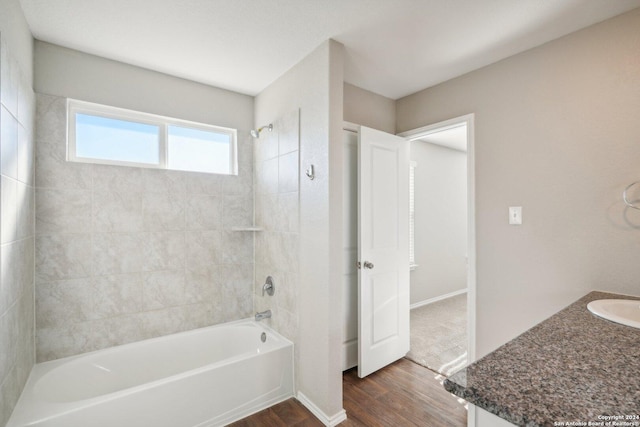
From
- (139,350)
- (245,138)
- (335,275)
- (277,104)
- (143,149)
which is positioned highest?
(277,104)

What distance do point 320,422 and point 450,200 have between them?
4.10 m

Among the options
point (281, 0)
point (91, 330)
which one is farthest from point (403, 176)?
point (91, 330)

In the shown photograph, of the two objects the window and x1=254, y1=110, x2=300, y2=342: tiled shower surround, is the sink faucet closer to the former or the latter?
x1=254, y1=110, x2=300, y2=342: tiled shower surround

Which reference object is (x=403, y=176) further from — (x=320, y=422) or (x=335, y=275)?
(x=320, y=422)

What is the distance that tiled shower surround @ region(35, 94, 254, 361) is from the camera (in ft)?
6.64

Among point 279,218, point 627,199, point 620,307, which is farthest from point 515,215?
point 279,218

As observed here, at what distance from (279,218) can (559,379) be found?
2.05 m

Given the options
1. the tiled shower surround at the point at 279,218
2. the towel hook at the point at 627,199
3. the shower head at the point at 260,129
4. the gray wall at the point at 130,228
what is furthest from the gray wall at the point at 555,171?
the gray wall at the point at 130,228

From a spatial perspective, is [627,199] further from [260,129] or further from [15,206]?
[15,206]

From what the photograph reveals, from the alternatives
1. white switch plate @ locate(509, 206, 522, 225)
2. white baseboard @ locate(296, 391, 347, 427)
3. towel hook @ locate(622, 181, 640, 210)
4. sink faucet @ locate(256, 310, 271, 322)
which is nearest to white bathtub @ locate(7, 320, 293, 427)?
sink faucet @ locate(256, 310, 271, 322)

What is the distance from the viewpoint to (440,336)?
3297mm

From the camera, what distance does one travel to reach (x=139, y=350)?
89.2 inches

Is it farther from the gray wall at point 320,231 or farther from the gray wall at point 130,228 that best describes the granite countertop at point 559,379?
the gray wall at point 130,228

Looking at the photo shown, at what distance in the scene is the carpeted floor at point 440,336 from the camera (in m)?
2.72
